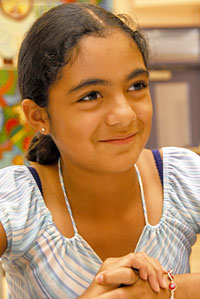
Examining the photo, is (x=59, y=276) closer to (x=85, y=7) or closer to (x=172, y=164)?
(x=172, y=164)

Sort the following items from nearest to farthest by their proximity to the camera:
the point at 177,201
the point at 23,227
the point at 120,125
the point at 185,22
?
the point at 120,125, the point at 23,227, the point at 177,201, the point at 185,22

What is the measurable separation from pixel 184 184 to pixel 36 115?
42 cm

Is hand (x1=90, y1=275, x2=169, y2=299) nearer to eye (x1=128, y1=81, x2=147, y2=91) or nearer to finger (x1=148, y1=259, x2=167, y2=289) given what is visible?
finger (x1=148, y1=259, x2=167, y2=289)

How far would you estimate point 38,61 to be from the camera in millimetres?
982

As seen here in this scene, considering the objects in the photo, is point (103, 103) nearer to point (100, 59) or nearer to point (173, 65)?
point (100, 59)

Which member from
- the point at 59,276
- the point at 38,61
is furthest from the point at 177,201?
the point at 38,61

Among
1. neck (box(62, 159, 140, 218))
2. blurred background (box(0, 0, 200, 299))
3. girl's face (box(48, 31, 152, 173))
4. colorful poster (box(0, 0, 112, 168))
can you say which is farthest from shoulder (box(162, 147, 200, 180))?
blurred background (box(0, 0, 200, 299))

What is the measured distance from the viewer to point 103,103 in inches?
36.5

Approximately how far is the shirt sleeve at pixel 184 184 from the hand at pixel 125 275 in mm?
239

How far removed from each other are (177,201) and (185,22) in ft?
7.47

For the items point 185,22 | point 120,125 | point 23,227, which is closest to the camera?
point 120,125

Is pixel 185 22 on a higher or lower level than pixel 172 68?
higher

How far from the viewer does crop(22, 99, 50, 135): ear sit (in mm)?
1036

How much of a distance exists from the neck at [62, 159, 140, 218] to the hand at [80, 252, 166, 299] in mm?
187
